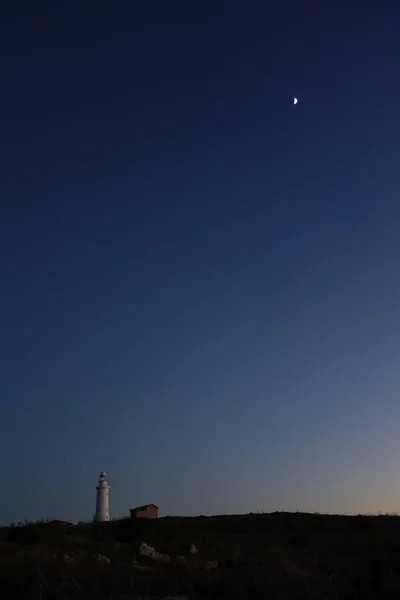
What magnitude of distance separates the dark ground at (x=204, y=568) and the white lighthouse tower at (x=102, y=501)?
2006 cm

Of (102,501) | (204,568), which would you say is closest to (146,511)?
(102,501)

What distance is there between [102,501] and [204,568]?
121ft

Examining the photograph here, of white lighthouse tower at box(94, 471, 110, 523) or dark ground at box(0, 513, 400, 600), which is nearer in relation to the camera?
dark ground at box(0, 513, 400, 600)

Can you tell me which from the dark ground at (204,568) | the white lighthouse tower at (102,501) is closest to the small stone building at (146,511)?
the white lighthouse tower at (102,501)

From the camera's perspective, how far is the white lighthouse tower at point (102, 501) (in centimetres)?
5553

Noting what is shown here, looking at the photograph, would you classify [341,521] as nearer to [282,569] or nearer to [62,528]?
[62,528]

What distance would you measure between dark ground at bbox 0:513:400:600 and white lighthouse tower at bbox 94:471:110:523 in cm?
2006

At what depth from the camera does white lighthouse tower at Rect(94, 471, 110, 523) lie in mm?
55531

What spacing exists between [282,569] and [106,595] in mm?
4838

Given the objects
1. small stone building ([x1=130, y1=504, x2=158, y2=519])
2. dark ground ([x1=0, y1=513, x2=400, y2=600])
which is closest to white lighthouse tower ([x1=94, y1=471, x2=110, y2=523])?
small stone building ([x1=130, y1=504, x2=158, y2=519])

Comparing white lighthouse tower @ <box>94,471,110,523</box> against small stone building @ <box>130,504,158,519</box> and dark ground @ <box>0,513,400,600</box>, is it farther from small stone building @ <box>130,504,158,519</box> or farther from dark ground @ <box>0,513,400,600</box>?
dark ground @ <box>0,513,400,600</box>

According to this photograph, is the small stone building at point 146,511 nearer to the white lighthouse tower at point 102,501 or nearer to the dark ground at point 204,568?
the white lighthouse tower at point 102,501

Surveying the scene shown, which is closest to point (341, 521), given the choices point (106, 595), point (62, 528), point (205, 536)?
point (205, 536)

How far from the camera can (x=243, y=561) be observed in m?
22.4
